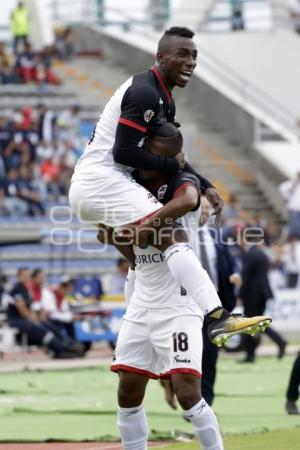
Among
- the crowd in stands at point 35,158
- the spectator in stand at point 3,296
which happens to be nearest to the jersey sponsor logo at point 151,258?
the spectator in stand at point 3,296

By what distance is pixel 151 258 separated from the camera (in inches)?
334

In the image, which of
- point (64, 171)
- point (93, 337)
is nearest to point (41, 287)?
point (93, 337)

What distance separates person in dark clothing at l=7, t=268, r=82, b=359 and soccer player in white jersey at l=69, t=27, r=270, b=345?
43.2 feet

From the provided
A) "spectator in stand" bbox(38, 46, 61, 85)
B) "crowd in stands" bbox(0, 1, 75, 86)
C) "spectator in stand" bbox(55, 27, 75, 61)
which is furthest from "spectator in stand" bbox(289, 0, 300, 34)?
A: "spectator in stand" bbox(38, 46, 61, 85)

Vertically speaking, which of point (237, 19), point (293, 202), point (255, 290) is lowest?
point (237, 19)

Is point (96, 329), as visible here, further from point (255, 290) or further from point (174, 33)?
point (174, 33)

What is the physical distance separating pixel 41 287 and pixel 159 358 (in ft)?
46.4

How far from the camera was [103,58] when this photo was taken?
4044cm

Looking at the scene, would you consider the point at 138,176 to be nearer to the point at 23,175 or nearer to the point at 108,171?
the point at 108,171

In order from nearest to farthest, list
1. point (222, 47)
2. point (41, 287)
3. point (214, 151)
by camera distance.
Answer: point (41, 287) < point (214, 151) < point (222, 47)

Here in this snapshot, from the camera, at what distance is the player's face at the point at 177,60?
8297 mm

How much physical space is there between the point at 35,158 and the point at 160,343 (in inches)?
834

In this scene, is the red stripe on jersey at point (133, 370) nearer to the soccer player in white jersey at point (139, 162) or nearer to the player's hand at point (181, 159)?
the soccer player in white jersey at point (139, 162)

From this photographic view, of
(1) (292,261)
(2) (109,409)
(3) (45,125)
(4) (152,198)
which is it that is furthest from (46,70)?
(4) (152,198)
